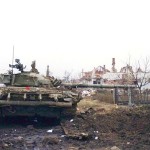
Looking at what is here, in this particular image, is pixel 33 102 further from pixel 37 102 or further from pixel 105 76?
pixel 105 76

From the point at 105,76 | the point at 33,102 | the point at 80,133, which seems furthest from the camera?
the point at 105,76

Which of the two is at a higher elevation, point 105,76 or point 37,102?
point 105,76

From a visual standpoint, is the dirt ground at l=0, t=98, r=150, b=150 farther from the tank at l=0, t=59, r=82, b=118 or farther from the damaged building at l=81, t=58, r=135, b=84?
the damaged building at l=81, t=58, r=135, b=84

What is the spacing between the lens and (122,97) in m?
27.0

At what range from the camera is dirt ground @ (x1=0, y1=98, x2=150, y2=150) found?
28.8ft

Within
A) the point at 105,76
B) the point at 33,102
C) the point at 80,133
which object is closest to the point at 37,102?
the point at 33,102

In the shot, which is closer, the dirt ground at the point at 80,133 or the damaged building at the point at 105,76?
the dirt ground at the point at 80,133

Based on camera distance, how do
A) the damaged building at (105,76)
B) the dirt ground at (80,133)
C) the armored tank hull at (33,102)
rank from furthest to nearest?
1. the damaged building at (105,76)
2. the armored tank hull at (33,102)
3. the dirt ground at (80,133)

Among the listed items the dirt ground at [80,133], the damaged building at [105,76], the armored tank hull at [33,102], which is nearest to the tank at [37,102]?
the armored tank hull at [33,102]

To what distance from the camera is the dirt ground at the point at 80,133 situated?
877 centimetres

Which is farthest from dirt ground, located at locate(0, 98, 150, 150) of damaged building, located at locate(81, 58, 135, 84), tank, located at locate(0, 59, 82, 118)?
damaged building, located at locate(81, 58, 135, 84)

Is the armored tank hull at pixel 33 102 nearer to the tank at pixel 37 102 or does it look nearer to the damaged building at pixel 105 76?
the tank at pixel 37 102

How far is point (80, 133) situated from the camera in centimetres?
1015

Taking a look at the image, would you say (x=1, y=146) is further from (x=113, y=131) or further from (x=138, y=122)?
(x=138, y=122)
